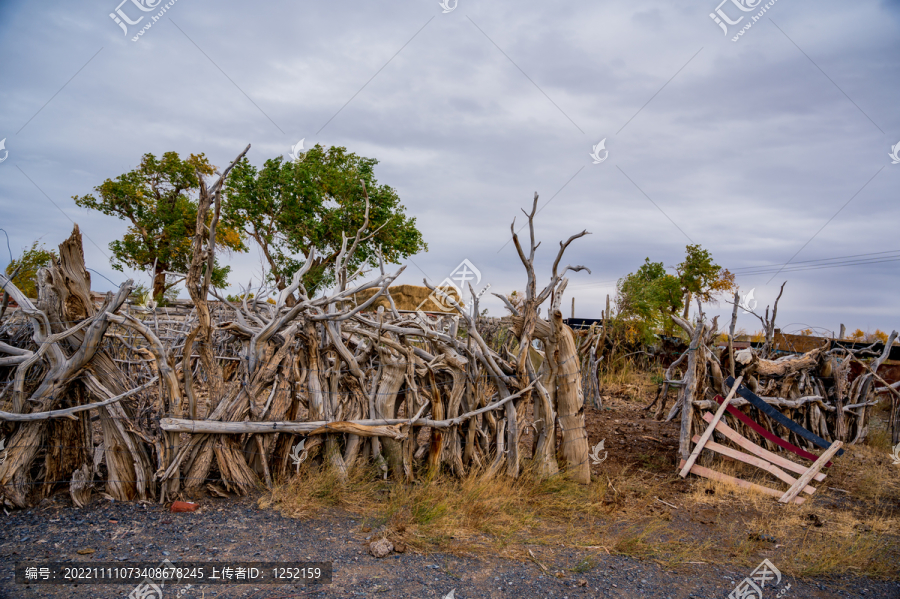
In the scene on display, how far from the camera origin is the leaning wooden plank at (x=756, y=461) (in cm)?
562

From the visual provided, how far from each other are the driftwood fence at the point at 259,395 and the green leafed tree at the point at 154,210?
1528 cm

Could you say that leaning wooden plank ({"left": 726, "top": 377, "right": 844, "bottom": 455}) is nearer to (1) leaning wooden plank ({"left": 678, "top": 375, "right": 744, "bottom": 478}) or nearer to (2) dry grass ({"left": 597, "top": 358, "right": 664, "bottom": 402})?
(1) leaning wooden plank ({"left": 678, "top": 375, "right": 744, "bottom": 478})

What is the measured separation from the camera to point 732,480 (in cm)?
573

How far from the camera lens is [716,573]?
3.74 m

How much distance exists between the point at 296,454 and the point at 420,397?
122 centimetres

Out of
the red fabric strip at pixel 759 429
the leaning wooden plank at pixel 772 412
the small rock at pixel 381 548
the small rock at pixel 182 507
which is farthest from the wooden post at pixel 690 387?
the small rock at pixel 182 507

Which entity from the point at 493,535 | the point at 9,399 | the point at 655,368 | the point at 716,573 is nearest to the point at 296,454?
the point at 493,535

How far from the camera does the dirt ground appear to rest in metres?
3.35

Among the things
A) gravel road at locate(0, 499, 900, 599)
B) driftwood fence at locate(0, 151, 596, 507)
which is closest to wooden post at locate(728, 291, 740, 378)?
driftwood fence at locate(0, 151, 596, 507)

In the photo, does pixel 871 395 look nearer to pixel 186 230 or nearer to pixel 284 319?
pixel 284 319

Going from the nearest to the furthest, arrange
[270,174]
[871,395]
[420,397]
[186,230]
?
[420,397], [871,395], [270,174], [186,230]

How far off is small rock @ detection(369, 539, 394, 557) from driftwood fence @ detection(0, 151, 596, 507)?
3.88ft

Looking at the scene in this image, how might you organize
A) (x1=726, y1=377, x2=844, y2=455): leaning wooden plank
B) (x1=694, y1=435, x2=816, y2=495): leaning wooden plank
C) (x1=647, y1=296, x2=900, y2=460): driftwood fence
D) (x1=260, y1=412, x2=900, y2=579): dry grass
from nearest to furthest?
(x1=260, y1=412, x2=900, y2=579): dry grass < (x1=694, y1=435, x2=816, y2=495): leaning wooden plank < (x1=647, y1=296, x2=900, y2=460): driftwood fence < (x1=726, y1=377, x2=844, y2=455): leaning wooden plank

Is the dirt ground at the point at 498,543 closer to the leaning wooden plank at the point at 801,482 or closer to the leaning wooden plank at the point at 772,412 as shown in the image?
the leaning wooden plank at the point at 801,482
